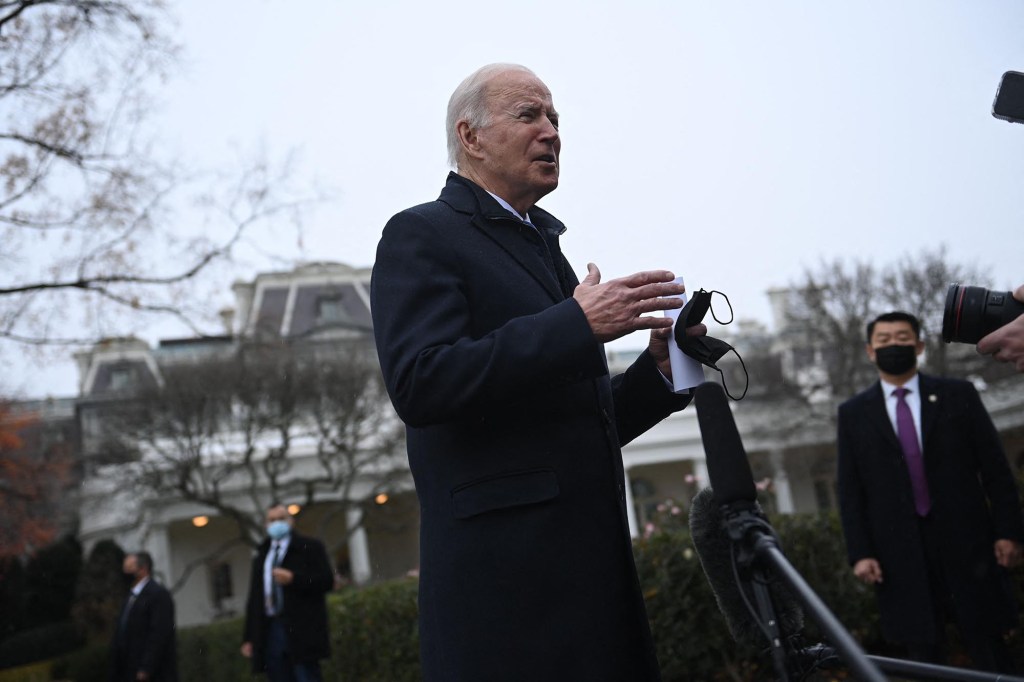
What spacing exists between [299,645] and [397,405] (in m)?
6.83

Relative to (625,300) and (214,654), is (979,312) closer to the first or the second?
(625,300)

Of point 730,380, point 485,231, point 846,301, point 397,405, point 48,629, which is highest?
point 846,301

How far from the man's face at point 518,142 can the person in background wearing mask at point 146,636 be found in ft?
27.1

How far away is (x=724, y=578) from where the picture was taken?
2301mm

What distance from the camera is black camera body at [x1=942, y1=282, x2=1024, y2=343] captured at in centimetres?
252

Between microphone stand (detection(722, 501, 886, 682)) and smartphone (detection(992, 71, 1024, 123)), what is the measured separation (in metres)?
1.17

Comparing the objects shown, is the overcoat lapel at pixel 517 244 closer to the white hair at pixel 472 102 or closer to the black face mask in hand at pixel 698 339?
the white hair at pixel 472 102

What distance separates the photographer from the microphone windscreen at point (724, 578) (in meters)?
2.12

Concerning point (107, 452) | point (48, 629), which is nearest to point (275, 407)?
point (107, 452)

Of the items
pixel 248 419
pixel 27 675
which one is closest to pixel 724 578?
pixel 27 675

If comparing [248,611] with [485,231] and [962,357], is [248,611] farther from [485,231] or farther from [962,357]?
[962,357]

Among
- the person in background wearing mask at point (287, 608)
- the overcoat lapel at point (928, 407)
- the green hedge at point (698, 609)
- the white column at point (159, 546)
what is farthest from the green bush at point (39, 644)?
the overcoat lapel at point (928, 407)

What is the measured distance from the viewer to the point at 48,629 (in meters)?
27.5

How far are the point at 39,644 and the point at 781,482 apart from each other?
27.7 meters
